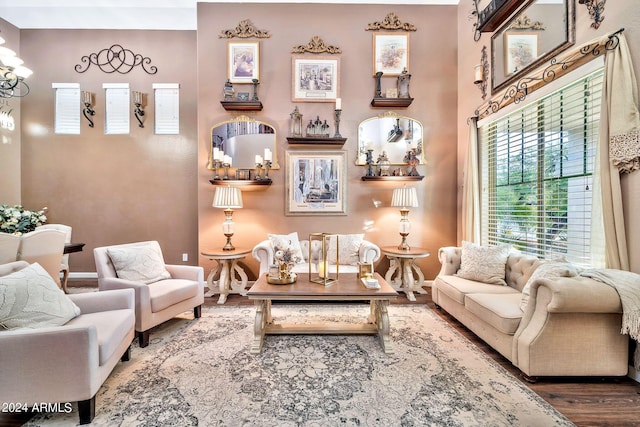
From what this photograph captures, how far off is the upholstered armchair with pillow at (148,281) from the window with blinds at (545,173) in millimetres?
3684

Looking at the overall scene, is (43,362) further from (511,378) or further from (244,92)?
(244,92)

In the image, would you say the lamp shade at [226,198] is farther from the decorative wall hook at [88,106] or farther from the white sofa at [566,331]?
the white sofa at [566,331]

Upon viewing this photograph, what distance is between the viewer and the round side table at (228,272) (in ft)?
12.0

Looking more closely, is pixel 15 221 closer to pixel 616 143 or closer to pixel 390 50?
pixel 390 50

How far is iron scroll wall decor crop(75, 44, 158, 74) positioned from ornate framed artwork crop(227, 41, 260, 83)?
1.57m

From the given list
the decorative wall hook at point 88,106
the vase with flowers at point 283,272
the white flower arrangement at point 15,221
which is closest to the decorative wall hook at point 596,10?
the vase with flowers at point 283,272

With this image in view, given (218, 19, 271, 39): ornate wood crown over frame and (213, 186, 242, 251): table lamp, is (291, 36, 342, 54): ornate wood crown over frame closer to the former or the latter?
(218, 19, 271, 39): ornate wood crown over frame

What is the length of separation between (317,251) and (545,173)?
280 centimetres

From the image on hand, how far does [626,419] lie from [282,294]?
90.2 inches

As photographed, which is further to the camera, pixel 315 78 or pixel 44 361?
pixel 315 78

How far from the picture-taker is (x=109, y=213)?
4719 mm

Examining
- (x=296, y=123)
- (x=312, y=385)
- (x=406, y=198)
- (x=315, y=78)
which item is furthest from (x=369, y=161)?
(x=312, y=385)

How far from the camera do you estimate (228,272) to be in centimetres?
389

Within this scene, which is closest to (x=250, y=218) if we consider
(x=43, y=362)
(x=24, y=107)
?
(x=43, y=362)
